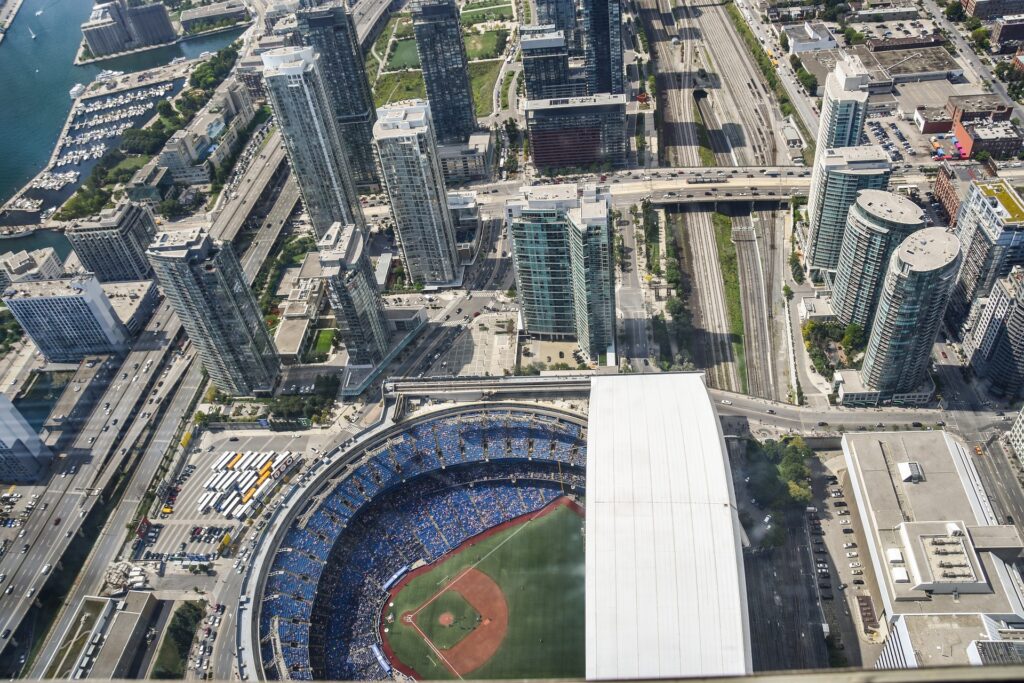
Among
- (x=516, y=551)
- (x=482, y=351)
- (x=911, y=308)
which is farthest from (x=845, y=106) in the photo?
(x=516, y=551)

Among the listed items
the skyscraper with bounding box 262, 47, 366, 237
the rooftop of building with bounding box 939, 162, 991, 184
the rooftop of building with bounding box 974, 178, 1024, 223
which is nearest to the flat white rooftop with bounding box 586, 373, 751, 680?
the rooftop of building with bounding box 974, 178, 1024, 223

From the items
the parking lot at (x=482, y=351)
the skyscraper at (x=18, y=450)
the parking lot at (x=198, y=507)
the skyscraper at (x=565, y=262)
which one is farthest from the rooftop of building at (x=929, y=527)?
the skyscraper at (x=18, y=450)

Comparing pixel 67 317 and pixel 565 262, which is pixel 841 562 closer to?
pixel 565 262

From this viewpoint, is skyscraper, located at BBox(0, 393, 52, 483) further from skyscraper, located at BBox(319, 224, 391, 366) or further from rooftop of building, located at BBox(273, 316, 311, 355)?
skyscraper, located at BBox(319, 224, 391, 366)

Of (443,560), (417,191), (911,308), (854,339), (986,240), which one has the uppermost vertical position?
(417,191)

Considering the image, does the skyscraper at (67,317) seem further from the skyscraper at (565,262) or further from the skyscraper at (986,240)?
the skyscraper at (986,240)
